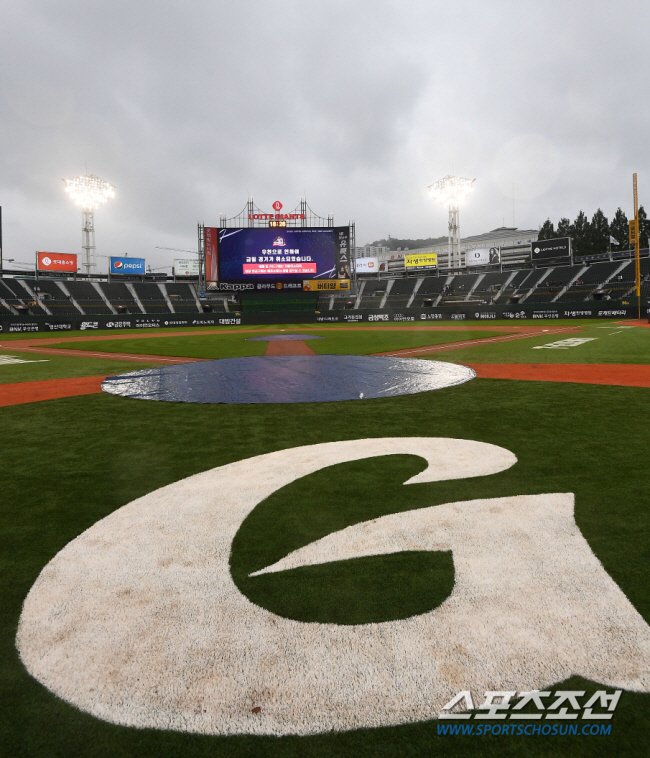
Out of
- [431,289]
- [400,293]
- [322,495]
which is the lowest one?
[322,495]

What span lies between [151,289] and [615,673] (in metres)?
71.8

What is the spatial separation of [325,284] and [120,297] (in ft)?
110

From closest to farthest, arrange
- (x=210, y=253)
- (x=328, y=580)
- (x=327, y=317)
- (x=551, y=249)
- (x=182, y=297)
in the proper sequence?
1. (x=328, y=580)
2. (x=210, y=253)
3. (x=327, y=317)
4. (x=551, y=249)
5. (x=182, y=297)

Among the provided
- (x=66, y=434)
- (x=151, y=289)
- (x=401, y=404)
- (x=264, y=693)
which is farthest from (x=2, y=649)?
(x=151, y=289)

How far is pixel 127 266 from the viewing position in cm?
7362

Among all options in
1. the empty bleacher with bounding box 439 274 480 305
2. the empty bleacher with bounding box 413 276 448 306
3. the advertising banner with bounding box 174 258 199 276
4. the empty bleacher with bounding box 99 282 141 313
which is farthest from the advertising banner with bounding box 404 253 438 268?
the empty bleacher with bounding box 99 282 141 313

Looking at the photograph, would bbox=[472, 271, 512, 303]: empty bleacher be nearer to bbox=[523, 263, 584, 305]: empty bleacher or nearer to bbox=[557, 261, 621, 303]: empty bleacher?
bbox=[523, 263, 584, 305]: empty bleacher

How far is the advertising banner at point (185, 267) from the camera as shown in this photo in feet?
283

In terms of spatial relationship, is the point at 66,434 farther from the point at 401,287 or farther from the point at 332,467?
Answer: the point at 401,287

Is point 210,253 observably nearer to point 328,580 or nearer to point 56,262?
Answer: point 56,262

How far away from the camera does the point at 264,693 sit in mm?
1765

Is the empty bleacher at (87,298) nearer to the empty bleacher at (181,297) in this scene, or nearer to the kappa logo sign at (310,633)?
the empty bleacher at (181,297)

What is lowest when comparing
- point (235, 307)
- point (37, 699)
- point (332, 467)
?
point (37, 699)

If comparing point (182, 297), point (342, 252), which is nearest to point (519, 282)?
point (342, 252)
